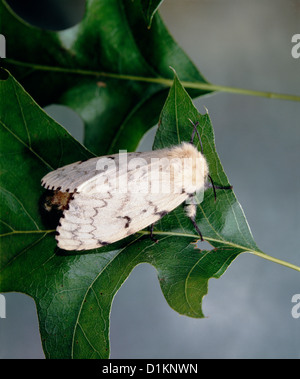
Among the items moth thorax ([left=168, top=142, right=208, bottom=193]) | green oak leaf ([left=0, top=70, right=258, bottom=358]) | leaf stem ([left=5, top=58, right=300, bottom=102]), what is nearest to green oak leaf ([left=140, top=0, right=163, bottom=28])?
green oak leaf ([left=0, top=70, right=258, bottom=358])

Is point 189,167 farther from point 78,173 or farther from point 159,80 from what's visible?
point 159,80

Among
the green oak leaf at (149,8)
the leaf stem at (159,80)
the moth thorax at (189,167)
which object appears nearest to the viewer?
the green oak leaf at (149,8)

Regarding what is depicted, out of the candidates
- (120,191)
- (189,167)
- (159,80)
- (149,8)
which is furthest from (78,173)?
(159,80)

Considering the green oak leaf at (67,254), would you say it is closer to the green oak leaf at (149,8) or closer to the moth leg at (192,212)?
the moth leg at (192,212)

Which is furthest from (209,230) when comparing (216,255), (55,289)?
(55,289)

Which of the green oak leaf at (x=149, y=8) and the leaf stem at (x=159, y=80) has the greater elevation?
the green oak leaf at (x=149, y=8)

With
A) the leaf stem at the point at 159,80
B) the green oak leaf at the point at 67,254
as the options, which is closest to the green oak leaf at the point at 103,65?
the leaf stem at the point at 159,80
